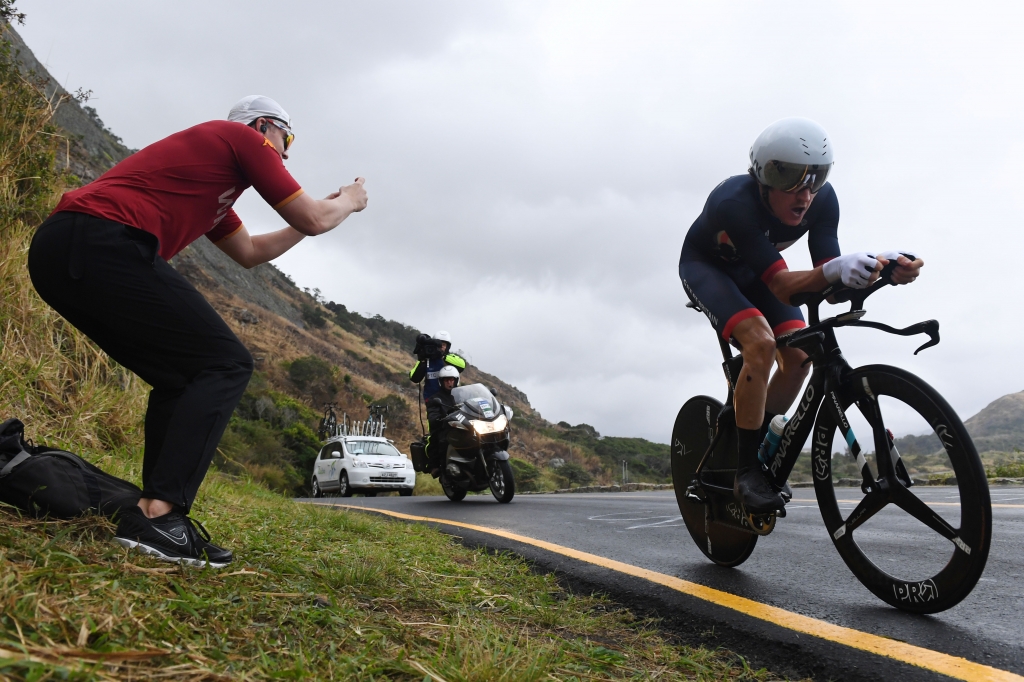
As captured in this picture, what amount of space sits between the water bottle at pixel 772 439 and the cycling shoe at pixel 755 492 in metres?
0.10

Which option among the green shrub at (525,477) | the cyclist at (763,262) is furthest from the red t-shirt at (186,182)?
the green shrub at (525,477)

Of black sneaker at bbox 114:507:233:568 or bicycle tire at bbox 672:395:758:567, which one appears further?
bicycle tire at bbox 672:395:758:567

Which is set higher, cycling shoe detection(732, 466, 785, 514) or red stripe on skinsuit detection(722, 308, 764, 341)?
red stripe on skinsuit detection(722, 308, 764, 341)

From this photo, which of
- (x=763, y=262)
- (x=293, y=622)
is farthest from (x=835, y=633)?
(x=293, y=622)

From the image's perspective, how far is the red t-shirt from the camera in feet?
9.00

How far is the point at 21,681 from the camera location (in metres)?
1.23

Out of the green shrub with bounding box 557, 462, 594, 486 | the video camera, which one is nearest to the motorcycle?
the video camera

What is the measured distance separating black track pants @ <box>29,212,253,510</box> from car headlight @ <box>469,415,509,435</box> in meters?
6.65

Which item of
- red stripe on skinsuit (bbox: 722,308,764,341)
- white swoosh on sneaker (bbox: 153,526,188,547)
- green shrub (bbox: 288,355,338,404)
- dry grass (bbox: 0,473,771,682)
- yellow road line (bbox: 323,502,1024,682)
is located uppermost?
green shrub (bbox: 288,355,338,404)

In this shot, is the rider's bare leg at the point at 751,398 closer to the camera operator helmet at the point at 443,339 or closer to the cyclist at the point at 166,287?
the cyclist at the point at 166,287

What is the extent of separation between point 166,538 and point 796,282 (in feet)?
8.75

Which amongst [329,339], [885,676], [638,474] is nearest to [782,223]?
[885,676]

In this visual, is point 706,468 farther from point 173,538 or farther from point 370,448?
point 370,448

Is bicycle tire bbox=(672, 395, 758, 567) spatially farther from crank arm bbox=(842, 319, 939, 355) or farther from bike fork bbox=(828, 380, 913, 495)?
crank arm bbox=(842, 319, 939, 355)
